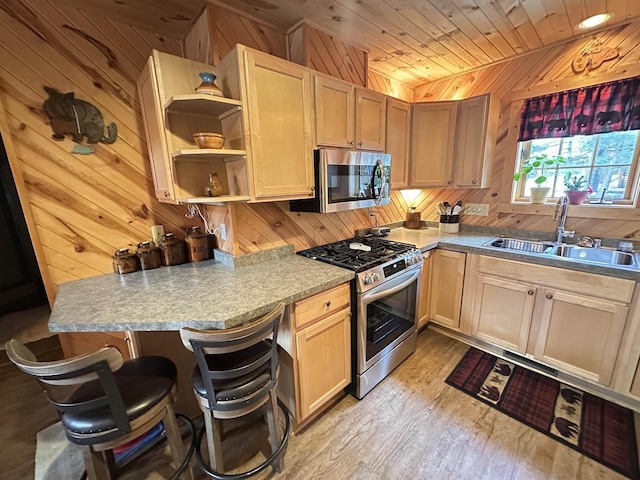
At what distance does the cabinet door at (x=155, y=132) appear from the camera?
Result: 4.90 feet

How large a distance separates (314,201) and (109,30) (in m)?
1.61

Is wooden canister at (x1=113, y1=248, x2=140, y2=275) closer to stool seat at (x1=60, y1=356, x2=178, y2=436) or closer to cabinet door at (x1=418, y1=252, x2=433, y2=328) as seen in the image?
stool seat at (x1=60, y1=356, x2=178, y2=436)

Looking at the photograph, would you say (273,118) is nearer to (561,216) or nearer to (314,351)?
(314,351)

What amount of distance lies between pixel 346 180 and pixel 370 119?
653 mm

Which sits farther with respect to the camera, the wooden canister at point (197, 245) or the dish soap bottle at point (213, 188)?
the wooden canister at point (197, 245)

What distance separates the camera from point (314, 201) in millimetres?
1899

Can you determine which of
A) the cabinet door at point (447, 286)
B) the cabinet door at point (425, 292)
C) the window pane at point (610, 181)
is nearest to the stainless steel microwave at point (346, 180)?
the cabinet door at point (425, 292)

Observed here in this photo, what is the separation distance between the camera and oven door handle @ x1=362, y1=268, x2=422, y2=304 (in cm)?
177

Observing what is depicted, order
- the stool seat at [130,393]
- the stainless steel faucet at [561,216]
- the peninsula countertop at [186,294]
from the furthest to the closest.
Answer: the stainless steel faucet at [561,216]
the peninsula countertop at [186,294]
the stool seat at [130,393]

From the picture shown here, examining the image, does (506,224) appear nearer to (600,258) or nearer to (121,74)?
→ (600,258)

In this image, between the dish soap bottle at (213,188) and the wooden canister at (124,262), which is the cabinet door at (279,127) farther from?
the wooden canister at (124,262)

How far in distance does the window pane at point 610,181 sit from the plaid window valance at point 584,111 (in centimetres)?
33

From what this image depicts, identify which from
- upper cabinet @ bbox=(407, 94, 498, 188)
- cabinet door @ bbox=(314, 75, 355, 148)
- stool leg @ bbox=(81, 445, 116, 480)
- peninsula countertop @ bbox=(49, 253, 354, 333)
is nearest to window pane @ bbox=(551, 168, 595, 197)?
upper cabinet @ bbox=(407, 94, 498, 188)

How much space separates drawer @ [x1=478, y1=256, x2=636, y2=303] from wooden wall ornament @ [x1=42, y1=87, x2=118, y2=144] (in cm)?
296
